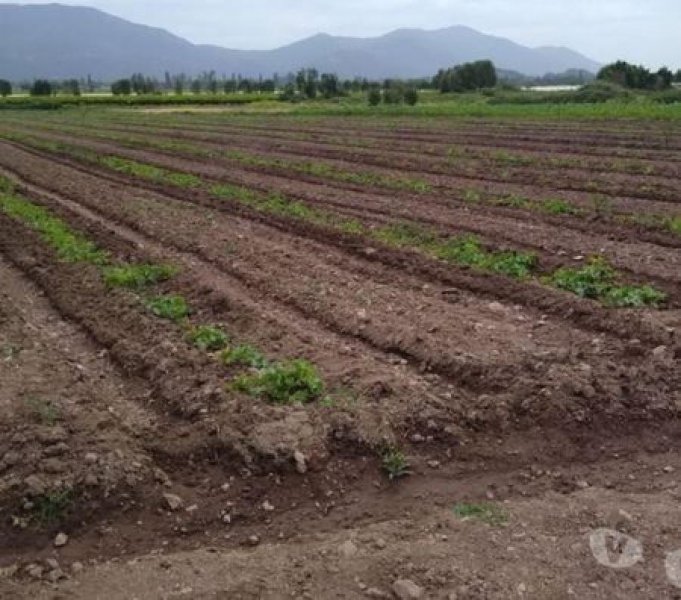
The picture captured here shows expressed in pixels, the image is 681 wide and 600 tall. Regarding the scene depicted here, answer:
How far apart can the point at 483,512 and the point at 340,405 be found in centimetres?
145

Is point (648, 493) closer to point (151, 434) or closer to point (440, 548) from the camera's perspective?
point (440, 548)

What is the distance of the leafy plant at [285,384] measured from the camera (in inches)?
241

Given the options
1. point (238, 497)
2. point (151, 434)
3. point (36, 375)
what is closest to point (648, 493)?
point (238, 497)

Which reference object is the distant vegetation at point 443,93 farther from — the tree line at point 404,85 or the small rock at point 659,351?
the small rock at point 659,351

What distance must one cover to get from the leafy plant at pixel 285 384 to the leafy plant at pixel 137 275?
11.3 ft

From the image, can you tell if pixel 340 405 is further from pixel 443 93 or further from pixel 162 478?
pixel 443 93

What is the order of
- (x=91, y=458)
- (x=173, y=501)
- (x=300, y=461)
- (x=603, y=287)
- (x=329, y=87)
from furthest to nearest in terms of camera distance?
(x=329, y=87) → (x=603, y=287) → (x=300, y=461) → (x=91, y=458) → (x=173, y=501)

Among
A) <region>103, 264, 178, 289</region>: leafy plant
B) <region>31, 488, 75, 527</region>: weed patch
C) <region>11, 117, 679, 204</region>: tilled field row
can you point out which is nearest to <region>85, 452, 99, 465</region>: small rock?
<region>31, 488, 75, 527</region>: weed patch

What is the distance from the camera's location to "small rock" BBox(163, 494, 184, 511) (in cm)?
496

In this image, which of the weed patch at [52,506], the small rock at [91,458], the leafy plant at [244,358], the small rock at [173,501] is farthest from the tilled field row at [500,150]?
the weed patch at [52,506]

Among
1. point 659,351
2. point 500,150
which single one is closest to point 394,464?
point 659,351

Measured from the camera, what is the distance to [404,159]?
22.2 m

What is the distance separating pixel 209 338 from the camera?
7.41m

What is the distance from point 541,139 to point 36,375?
76.1 ft
